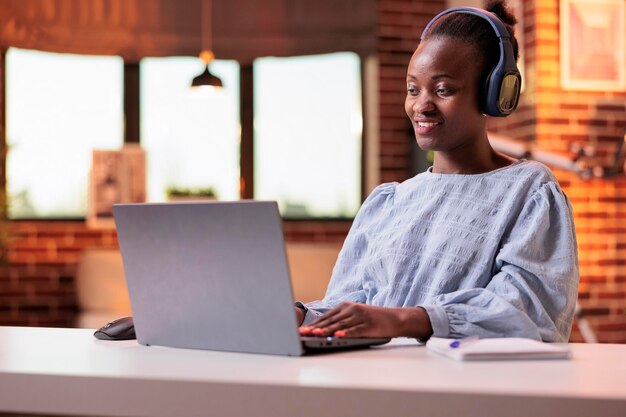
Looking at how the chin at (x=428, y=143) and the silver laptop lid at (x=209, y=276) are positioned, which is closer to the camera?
the silver laptop lid at (x=209, y=276)

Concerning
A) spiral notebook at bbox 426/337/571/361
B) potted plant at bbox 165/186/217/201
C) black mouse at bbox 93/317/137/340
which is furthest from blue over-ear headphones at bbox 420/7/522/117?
potted plant at bbox 165/186/217/201

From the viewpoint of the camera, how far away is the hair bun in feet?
5.56

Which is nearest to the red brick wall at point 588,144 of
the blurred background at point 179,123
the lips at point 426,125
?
the blurred background at point 179,123

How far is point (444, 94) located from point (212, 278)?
→ 1.91ft

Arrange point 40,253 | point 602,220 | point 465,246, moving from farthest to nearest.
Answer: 1. point 40,253
2. point 602,220
3. point 465,246

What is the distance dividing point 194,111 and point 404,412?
5457mm

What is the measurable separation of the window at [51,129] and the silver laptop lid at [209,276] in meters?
4.98

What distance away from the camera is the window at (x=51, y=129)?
6.04m

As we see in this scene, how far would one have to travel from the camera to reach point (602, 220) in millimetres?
4926

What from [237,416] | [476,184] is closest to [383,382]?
[237,416]

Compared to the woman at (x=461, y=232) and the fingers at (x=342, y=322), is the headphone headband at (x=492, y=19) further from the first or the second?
the fingers at (x=342, y=322)

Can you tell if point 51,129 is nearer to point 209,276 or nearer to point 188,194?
point 188,194

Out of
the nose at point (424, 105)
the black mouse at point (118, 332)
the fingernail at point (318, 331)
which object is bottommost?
the black mouse at point (118, 332)

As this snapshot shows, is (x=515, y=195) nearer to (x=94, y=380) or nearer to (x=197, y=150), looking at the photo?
(x=94, y=380)
